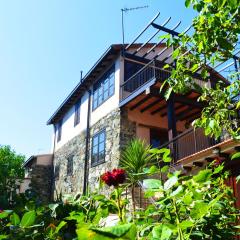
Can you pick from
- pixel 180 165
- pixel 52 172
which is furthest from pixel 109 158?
pixel 52 172

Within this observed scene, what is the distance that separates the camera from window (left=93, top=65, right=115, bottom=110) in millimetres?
13656

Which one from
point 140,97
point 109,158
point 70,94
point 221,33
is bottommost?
point 221,33

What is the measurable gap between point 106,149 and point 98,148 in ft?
3.42

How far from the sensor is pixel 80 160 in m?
15.4

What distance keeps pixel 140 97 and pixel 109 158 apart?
276 cm

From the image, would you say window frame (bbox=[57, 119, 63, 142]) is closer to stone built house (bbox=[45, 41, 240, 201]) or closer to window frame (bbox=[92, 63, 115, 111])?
stone built house (bbox=[45, 41, 240, 201])

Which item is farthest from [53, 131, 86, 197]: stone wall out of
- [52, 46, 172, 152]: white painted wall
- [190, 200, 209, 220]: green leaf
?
[190, 200, 209, 220]: green leaf

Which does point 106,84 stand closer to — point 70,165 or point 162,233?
point 70,165

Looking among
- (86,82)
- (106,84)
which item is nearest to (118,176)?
(106,84)

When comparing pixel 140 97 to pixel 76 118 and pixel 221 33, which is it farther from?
pixel 221 33

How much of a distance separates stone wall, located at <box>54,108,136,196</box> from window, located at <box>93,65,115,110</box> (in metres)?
1.01

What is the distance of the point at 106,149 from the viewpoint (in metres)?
12.8

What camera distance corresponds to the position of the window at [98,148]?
43.4 feet

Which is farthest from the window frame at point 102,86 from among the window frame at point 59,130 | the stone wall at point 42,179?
the stone wall at point 42,179
